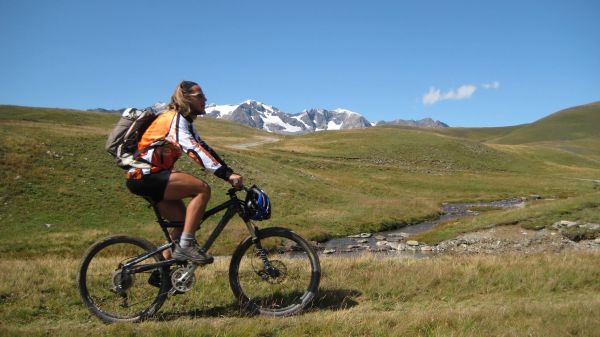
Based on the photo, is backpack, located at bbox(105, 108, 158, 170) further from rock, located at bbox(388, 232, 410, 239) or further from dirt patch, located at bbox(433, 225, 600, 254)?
rock, located at bbox(388, 232, 410, 239)

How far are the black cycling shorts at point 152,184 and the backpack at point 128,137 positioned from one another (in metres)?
0.20

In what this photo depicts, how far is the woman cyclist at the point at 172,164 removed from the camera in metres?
6.70

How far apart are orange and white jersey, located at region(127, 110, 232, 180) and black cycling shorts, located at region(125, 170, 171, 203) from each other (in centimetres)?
7

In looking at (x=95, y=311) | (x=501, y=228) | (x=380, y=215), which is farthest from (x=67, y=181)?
(x=501, y=228)

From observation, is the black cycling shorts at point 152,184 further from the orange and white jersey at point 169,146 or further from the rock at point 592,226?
the rock at point 592,226

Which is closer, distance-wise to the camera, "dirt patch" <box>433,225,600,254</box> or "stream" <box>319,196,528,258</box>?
→ "dirt patch" <box>433,225,600,254</box>

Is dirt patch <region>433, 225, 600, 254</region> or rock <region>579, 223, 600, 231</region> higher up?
rock <region>579, 223, 600, 231</region>

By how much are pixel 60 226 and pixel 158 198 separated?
2472 cm

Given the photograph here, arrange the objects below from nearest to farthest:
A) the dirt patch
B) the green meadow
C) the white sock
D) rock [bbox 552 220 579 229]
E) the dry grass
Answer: the dry grass < the green meadow < the white sock < the dirt patch < rock [bbox 552 220 579 229]

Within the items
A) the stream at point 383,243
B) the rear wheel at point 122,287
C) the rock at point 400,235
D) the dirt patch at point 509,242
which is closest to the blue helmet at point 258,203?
the rear wheel at point 122,287

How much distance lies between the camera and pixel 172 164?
22.5 feet

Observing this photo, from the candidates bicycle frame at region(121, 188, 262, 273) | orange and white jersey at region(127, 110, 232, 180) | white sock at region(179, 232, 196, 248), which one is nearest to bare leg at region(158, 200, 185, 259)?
bicycle frame at region(121, 188, 262, 273)

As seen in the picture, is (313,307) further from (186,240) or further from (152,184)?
(152,184)

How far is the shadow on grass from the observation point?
7453 mm
